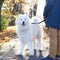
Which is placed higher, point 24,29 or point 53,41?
point 53,41

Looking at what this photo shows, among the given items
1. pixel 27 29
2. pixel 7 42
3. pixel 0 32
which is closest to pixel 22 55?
pixel 27 29

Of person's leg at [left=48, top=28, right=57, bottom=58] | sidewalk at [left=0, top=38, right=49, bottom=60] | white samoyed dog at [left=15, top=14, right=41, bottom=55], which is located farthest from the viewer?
sidewalk at [left=0, top=38, right=49, bottom=60]

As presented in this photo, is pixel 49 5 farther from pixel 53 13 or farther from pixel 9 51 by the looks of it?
pixel 9 51

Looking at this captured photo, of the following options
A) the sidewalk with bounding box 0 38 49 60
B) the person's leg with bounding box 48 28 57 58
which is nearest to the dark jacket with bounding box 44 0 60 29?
the person's leg with bounding box 48 28 57 58

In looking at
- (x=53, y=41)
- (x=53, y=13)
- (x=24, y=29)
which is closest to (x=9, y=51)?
(x=24, y=29)

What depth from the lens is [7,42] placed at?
38.8 feet

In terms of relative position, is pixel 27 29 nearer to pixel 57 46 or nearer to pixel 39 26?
pixel 39 26

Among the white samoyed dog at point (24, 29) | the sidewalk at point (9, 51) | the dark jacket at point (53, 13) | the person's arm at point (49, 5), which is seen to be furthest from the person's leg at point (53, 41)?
the sidewalk at point (9, 51)

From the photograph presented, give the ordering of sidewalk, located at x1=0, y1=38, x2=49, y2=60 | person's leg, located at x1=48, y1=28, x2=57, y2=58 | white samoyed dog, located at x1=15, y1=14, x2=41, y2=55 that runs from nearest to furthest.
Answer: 1. person's leg, located at x1=48, y1=28, x2=57, y2=58
2. white samoyed dog, located at x1=15, y1=14, x2=41, y2=55
3. sidewalk, located at x1=0, y1=38, x2=49, y2=60

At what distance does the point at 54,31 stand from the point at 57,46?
32 centimetres

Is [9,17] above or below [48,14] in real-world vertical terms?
below

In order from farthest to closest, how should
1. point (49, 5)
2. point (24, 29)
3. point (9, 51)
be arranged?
point (9, 51) < point (24, 29) < point (49, 5)

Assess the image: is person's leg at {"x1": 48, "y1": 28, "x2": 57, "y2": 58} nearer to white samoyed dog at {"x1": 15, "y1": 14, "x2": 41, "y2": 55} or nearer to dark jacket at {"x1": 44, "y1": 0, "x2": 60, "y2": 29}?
dark jacket at {"x1": 44, "y1": 0, "x2": 60, "y2": 29}

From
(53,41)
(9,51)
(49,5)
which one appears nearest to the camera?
(49,5)
